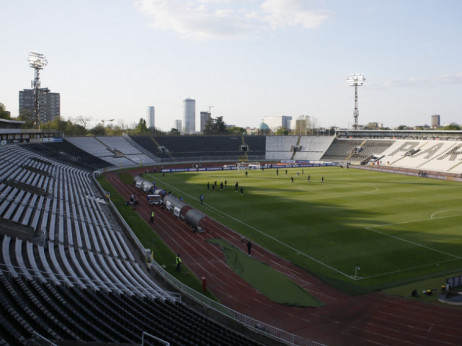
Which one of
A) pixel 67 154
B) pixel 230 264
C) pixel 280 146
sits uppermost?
pixel 280 146

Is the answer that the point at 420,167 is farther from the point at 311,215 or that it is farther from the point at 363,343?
the point at 363,343

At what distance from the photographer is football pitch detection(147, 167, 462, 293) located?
2403cm

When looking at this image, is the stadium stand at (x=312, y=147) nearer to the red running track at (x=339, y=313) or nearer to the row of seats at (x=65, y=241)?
the row of seats at (x=65, y=241)

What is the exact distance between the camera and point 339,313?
18672 millimetres

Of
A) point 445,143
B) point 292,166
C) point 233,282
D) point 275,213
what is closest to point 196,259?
point 233,282

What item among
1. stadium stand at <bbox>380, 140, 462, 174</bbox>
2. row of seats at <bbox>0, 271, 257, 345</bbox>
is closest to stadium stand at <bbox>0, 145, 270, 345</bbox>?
row of seats at <bbox>0, 271, 257, 345</bbox>

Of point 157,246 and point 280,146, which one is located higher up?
point 280,146

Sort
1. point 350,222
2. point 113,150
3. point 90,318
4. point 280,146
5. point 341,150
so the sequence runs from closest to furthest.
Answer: point 90,318
point 350,222
point 113,150
point 341,150
point 280,146

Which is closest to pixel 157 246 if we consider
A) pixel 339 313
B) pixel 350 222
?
pixel 339 313

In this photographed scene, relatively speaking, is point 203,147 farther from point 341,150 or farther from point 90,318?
point 90,318

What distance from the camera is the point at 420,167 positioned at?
2923 inches

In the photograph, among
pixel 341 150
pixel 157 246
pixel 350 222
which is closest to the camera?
pixel 157 246

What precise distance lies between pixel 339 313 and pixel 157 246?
46.3 ft

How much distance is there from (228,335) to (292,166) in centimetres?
7038
